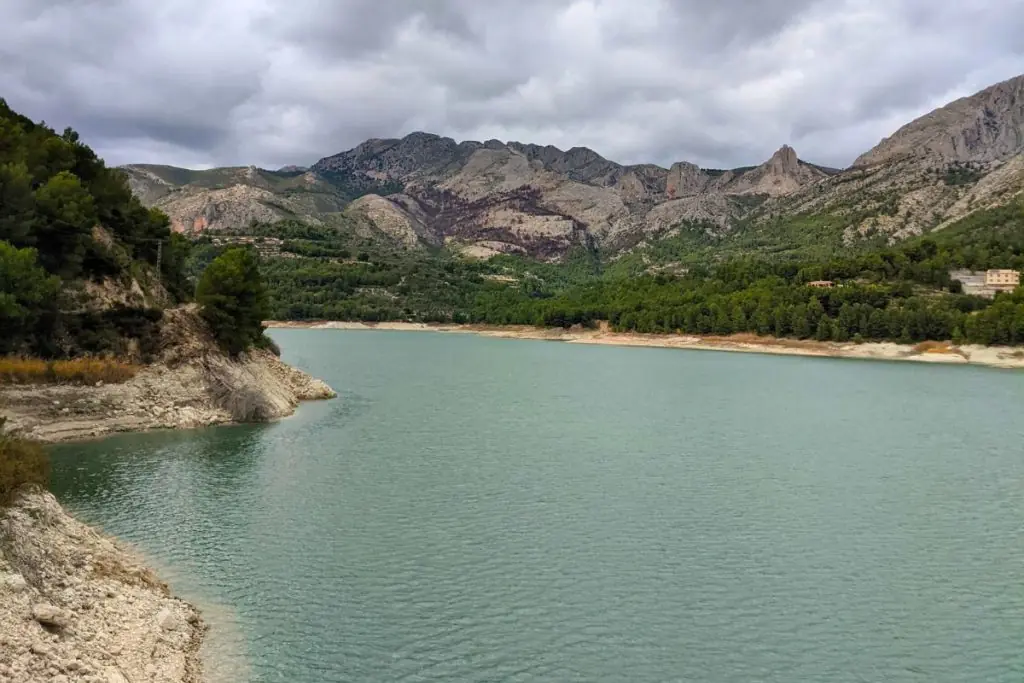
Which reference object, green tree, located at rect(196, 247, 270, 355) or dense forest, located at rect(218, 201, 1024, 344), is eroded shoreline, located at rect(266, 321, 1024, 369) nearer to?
dense forest, located at rect(218, 201, 1024, 344)

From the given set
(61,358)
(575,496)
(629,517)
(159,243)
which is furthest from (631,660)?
(159,243)

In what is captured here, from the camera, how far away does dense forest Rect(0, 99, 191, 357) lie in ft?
110

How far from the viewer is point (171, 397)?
3728 centimetres

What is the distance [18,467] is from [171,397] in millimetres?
23338

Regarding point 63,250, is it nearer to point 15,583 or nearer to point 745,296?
point 15,583

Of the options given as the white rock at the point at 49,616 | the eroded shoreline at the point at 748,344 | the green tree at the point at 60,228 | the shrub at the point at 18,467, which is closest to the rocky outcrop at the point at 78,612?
the white rock at the point at 49,616


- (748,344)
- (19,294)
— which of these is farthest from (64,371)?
(748,344)

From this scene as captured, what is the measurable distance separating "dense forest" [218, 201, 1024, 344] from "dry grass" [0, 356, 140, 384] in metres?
66.0

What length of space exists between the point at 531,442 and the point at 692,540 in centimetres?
1579

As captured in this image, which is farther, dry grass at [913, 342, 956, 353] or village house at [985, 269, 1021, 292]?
village house at [985, 269, 1021, 292]

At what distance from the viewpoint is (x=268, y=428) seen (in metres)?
38.2

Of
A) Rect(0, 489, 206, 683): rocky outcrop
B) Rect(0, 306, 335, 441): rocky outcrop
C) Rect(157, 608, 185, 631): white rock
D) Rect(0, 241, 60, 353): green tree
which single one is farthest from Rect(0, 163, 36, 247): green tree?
Rect(157, 608, 185, 631): white rock

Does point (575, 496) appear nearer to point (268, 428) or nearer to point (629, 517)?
point (629, 517)

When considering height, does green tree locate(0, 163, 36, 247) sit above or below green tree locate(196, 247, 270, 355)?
above
